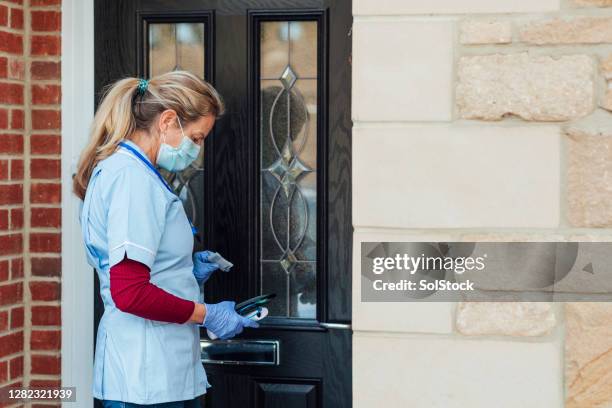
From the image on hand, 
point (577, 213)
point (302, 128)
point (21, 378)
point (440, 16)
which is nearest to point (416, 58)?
point (440, 16)

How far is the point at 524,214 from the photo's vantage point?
2348 millimetres

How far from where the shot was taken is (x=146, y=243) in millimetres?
2357

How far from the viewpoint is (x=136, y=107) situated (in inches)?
101

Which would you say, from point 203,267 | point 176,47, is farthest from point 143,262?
point 176,47

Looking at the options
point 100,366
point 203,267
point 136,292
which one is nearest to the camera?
point 136,292

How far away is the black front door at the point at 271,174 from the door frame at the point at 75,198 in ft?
0.29

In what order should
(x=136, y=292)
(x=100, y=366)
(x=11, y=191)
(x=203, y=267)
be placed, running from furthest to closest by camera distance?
(x=11, y=191)
(x=203, y=267)
(x=100, y=366)
(x=136, y=292)

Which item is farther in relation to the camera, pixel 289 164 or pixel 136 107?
pixel 289 164

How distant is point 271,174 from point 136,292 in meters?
0.99

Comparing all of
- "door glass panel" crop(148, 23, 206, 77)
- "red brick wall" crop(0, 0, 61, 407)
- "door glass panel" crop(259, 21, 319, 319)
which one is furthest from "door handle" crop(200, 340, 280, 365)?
"door glass panel" crop(148, 23, 206, 77)

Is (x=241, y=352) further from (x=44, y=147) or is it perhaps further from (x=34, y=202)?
(x=44, y=147)

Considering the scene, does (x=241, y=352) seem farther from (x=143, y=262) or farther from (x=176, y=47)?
(x=176, y=47)

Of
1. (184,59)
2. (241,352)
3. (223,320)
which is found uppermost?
(184,59)

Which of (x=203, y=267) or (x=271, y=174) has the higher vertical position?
(x=271, y=174)
